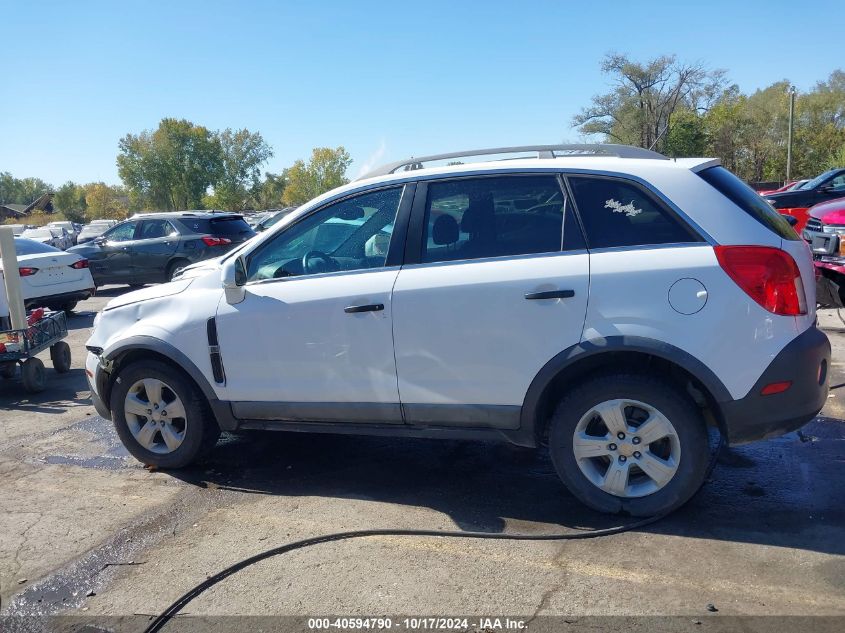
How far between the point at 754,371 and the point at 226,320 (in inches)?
121

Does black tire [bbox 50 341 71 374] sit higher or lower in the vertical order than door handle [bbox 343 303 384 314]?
lower

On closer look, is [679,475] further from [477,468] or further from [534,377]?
[477,468]

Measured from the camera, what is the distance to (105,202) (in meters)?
92.4

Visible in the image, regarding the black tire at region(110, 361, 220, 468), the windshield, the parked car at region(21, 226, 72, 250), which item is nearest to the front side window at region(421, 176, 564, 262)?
the black tire at region(110, 361, 220, 468)

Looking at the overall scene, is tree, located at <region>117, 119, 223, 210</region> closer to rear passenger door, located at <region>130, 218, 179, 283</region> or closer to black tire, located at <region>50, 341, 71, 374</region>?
rear passenger door, located at <region>130, 218, 179, 283</region>

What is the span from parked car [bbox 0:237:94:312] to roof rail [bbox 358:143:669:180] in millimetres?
8625

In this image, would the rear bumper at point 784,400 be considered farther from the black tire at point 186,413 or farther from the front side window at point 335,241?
the black tire at point 186,413

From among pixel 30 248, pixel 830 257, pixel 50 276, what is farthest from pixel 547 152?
pixel 30 248

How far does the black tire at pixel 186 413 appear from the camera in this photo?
487 centimetres

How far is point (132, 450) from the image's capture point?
5090 millimetres

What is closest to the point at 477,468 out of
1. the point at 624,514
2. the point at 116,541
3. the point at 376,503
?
the point at 376,503

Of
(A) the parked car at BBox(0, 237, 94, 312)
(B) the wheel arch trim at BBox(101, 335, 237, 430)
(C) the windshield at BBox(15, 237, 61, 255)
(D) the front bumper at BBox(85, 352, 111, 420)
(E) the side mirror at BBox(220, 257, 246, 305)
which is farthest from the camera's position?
(C) the windshield at BBox(15, 237, 61, 255)

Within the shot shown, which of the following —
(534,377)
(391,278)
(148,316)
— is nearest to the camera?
(534,377)

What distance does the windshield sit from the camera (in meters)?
12.0
